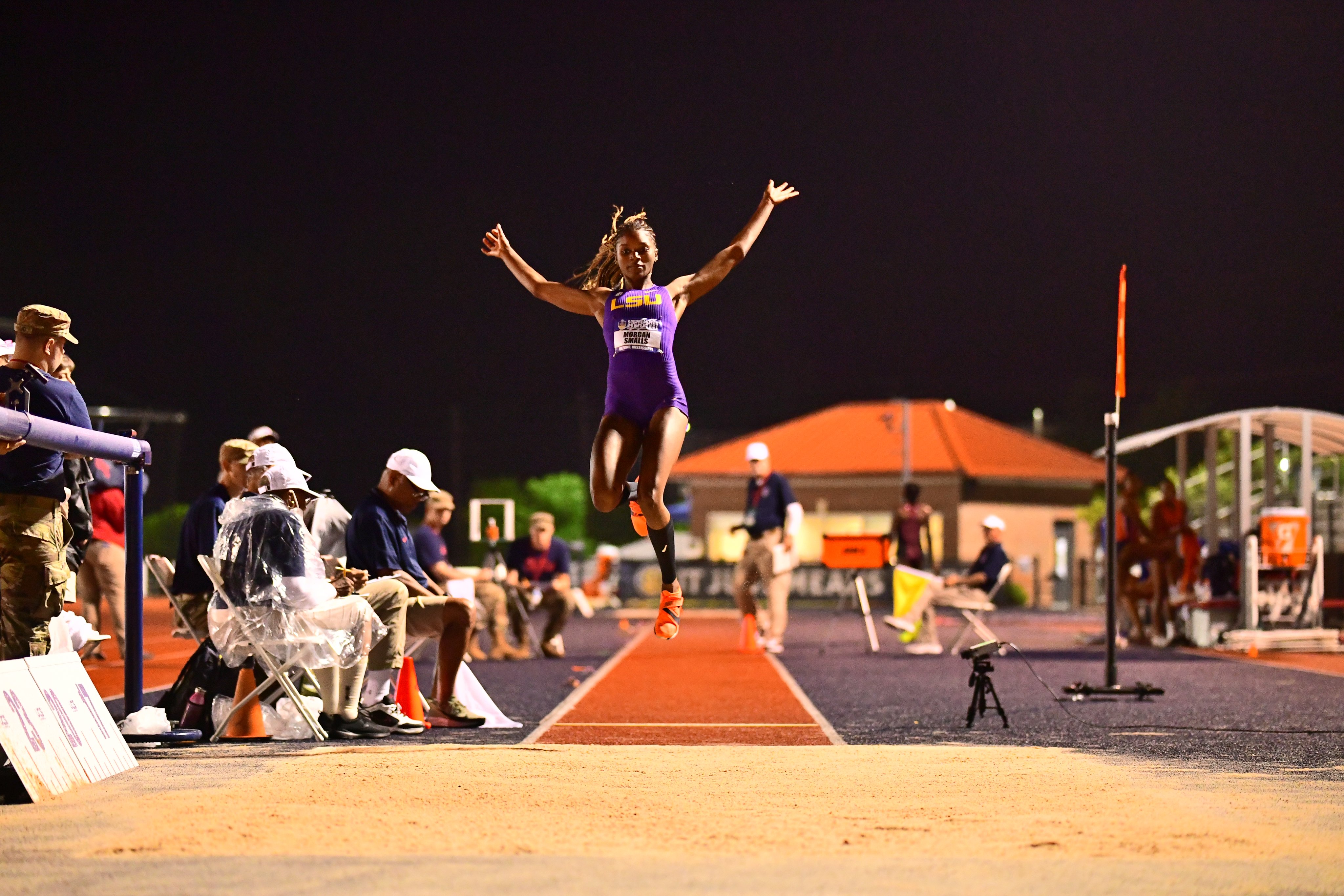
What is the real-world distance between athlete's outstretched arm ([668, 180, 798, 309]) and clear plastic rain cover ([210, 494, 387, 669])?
2418 millimetres

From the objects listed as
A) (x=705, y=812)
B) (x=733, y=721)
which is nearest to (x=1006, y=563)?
(x=733, y=721)

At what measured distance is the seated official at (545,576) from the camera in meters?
17.8

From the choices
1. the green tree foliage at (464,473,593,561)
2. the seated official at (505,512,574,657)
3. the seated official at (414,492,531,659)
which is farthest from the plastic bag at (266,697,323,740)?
the green tree foliage at (464,473,593,561)

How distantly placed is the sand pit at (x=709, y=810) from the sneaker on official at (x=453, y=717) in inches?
71.6

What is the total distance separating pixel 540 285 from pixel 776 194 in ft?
4.48

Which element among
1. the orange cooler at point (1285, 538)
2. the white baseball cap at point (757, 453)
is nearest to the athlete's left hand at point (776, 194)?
the white baseball cap at point (757, 453)

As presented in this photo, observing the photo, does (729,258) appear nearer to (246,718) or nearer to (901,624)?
(246,718)

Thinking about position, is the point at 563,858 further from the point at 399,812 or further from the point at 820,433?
the point at 820,433

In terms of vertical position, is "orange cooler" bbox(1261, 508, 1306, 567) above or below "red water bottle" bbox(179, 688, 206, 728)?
above

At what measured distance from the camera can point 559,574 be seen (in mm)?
18094

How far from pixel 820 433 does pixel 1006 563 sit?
43.8m

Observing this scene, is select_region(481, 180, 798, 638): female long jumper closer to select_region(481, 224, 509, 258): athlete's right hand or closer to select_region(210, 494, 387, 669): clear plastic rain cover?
select_region(481, 224, 509, 258): athlete's right hand

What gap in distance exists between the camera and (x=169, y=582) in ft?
32.6

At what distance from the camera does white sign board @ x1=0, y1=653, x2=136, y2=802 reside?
6.04m
